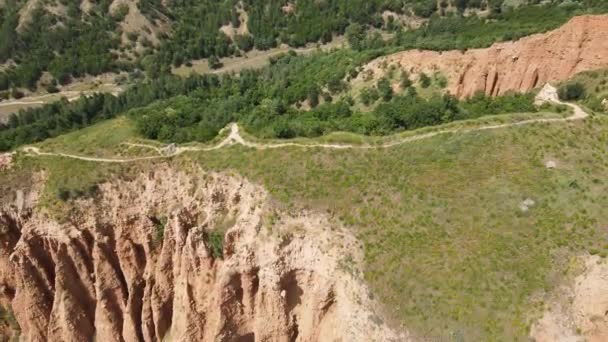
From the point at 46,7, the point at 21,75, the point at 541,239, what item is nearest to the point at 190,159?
the point at 541,239

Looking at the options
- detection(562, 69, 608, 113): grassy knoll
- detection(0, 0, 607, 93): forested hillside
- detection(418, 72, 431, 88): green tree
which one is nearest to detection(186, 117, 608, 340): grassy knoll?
detection(562, 69, 608, 113): grassy knoll

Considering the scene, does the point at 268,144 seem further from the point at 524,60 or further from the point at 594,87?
the point at 524,60

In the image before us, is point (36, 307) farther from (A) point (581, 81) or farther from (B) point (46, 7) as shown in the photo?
(B) point (46, 7)

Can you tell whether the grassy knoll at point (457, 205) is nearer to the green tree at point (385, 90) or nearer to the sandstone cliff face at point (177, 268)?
the sandstone cliff face at point (177, 268)

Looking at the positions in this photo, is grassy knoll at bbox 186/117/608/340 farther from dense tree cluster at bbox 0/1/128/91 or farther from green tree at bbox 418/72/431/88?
dense tree cluster at bbox 0/1/128/91

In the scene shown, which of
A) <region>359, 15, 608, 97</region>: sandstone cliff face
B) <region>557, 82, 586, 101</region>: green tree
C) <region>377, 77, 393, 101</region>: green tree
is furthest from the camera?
<region>377, 77, 393, 101</region>: green tree

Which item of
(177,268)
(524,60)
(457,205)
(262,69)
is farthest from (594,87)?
(262,69)
